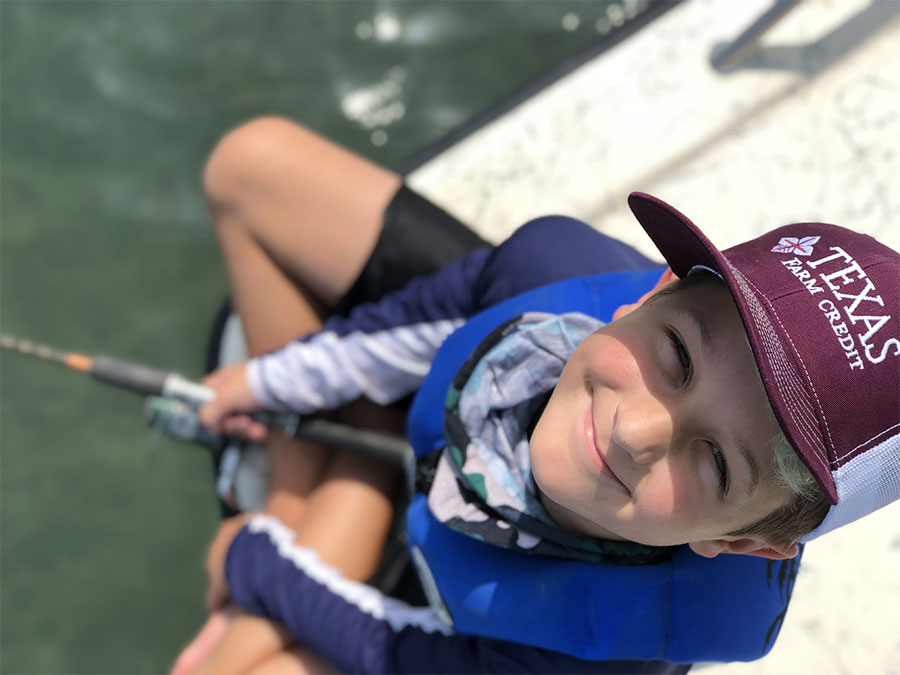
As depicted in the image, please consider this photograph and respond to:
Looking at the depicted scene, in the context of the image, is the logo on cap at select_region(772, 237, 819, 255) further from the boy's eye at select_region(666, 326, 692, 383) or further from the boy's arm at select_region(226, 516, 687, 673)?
the boy's arm at select_region(226, 516, 687, 673)

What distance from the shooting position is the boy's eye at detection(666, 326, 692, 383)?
0.76 m

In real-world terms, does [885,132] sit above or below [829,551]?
above

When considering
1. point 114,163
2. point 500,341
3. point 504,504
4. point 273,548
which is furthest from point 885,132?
point 114,163

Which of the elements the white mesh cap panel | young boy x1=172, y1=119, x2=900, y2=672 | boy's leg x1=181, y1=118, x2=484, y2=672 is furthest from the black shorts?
the white mesh cap panel

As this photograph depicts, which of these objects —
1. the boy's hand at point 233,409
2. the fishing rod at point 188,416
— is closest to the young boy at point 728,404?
the fishing rod at point 188,416

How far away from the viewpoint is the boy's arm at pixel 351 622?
104cm

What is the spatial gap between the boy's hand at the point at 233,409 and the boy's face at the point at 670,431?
672mm

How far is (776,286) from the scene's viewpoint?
70 centimetres

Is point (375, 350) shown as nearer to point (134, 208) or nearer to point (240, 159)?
point (240, 159)

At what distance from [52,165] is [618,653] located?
5.64ft

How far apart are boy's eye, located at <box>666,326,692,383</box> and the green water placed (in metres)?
1.36

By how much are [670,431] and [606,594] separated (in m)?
0.29

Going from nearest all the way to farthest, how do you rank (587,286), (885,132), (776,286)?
1. (776,286)
2. (587,286)
3. (885,132)

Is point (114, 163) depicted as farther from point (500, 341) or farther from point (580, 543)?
point (580, 543)
